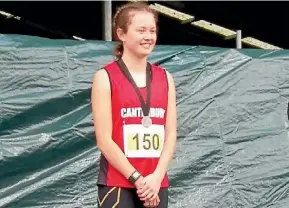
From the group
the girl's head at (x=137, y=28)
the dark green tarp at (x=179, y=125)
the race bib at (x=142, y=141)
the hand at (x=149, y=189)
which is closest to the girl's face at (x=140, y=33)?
the girl's head at (x=137, y=28)

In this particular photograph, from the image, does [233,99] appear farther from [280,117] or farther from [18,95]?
[18,95]

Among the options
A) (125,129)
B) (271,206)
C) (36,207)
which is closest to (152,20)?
(125,129)

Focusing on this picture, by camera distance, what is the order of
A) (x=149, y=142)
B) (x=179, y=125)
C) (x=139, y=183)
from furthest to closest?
(x=179, y=125), (x=149, y=142), (x=139, y=183)

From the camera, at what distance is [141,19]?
2.72 metres

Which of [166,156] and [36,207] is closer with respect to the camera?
[166,156]

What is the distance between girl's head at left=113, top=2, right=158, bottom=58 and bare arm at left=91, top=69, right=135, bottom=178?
17 centimetres

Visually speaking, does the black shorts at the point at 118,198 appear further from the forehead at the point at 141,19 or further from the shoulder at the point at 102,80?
the forehead at the point at 141,19

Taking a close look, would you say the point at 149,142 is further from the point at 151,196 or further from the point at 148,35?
the point at 148,35

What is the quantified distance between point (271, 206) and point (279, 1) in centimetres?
546

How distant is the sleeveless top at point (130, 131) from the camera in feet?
8.76

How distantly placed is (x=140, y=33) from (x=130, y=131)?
39 cm

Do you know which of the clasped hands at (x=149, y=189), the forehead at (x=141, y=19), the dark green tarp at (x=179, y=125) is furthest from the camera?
the dark green tarp at (x=179, y=125)

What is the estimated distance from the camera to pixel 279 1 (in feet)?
→ 29.3

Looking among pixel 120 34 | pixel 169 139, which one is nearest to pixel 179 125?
pixel 169 139
